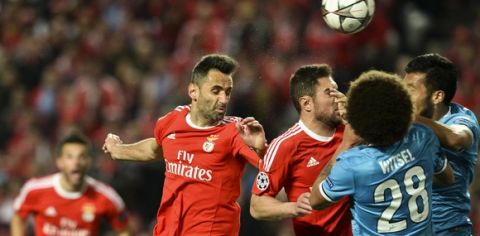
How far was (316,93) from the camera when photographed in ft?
20.1

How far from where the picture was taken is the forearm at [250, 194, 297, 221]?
548cm

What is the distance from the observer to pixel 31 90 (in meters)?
14.8

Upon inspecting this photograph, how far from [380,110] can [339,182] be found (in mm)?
435

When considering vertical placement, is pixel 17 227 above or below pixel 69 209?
below

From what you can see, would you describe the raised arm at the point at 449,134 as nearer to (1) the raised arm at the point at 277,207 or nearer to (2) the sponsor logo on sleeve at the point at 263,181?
(1) the raised arm at the point at 277,207

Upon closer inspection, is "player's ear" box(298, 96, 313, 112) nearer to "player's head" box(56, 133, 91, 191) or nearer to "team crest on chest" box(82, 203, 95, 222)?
"player's head" box(56, 133, 91, 191)

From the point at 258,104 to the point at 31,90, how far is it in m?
4.20

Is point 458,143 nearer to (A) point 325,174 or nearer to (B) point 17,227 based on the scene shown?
(A) point 325,174

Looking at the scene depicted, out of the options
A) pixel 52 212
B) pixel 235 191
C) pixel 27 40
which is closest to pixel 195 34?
pixel 27 40

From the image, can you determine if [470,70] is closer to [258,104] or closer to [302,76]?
[258,104]

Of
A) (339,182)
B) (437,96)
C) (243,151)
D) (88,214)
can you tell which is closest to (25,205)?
(88,214)

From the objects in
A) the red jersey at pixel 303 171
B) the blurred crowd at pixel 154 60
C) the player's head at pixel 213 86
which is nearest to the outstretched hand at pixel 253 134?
the red jersey at pixel 303 171

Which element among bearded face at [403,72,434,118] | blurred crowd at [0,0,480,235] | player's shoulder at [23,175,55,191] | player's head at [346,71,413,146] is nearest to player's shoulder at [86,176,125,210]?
player's shoulder at [23,175,55,191]

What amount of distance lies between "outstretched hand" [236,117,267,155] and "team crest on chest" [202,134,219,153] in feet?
1.38
